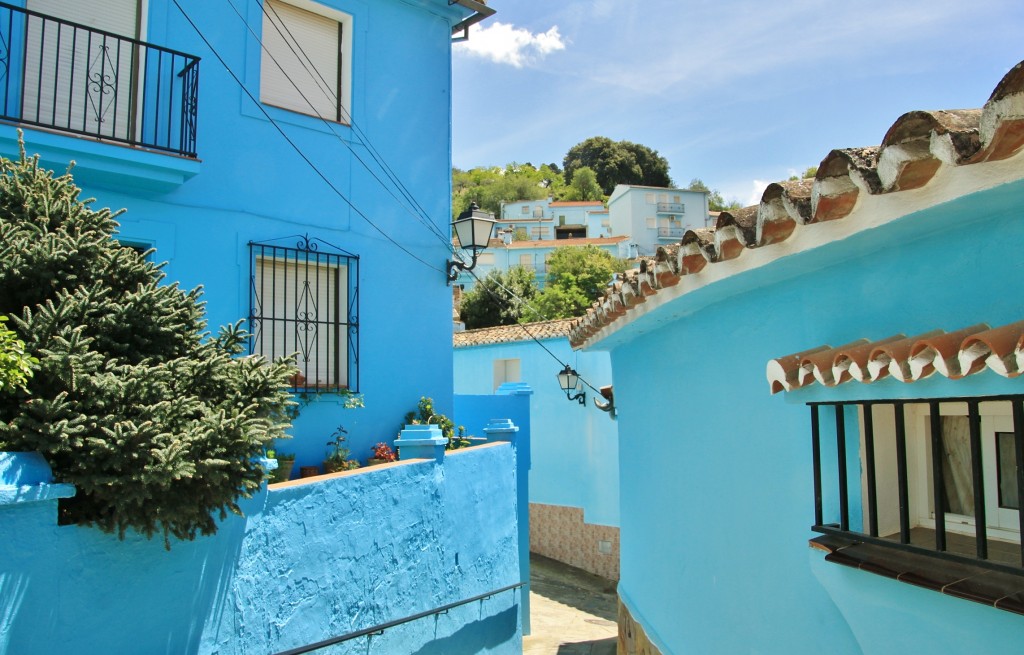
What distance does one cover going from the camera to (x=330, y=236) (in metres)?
8.97

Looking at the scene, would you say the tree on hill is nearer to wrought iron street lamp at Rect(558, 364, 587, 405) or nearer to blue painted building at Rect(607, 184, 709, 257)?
blue painted building at Rect(607, 184, 709, 257)

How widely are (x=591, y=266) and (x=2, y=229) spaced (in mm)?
36266

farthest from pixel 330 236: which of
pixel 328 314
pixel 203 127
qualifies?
pixel 203 127

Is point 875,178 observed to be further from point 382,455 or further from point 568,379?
point 568,379

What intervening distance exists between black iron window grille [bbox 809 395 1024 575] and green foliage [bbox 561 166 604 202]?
8100 centimetres

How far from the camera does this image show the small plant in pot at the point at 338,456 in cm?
833

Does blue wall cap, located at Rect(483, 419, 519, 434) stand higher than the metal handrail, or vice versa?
blue wall cap, located at Rect(483, 419, 519, 434)

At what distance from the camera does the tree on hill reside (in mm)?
36688

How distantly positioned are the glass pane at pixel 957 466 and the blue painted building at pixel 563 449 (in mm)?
13275

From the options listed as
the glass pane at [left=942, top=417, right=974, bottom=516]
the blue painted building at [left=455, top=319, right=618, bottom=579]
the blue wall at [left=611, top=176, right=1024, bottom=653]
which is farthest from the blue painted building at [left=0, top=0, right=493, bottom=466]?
the blue painted building at [left=455, top=319, right=618, bottom=579]

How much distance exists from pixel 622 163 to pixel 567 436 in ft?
230

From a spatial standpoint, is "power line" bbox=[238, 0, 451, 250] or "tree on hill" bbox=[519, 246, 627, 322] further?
"tree on hill" bbox=[519, 246, 627, 322]

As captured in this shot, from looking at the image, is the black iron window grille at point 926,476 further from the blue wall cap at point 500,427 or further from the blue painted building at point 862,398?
the blue wall cap at point 500,427

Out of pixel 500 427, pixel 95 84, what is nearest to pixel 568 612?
pixel 500 427
